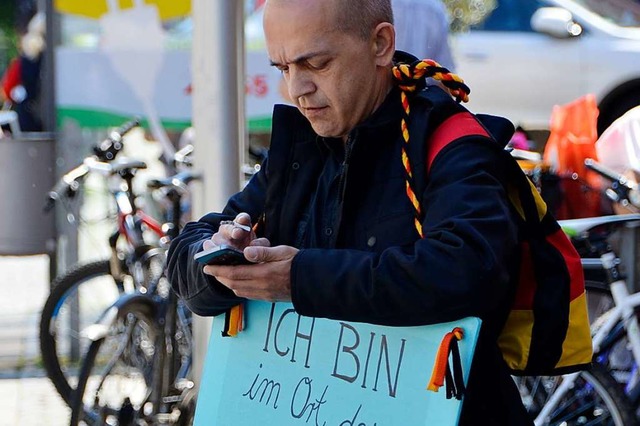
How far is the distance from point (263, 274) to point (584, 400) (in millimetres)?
2500

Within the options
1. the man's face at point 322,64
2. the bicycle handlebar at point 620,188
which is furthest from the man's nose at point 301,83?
the bicycle handlebar at point 620,188

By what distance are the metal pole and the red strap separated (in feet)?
7.42

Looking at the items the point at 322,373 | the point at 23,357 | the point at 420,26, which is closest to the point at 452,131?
the point at 322,373

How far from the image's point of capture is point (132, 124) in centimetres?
571

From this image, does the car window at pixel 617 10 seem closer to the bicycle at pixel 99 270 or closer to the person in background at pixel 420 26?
the bicycle at pixel 99 270

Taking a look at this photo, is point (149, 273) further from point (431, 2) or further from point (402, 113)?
point (402, 113)

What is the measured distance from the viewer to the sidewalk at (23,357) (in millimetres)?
5852

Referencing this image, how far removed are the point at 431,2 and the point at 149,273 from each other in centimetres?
168

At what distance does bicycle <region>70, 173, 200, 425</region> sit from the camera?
175 inches

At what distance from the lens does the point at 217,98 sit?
4.20 m

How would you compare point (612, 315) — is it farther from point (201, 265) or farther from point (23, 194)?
point (23, 194)

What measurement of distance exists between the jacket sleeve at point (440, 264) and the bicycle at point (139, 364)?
238 cm

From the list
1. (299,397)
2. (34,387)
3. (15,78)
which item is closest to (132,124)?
(34,387)

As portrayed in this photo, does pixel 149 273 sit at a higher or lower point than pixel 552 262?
lower
